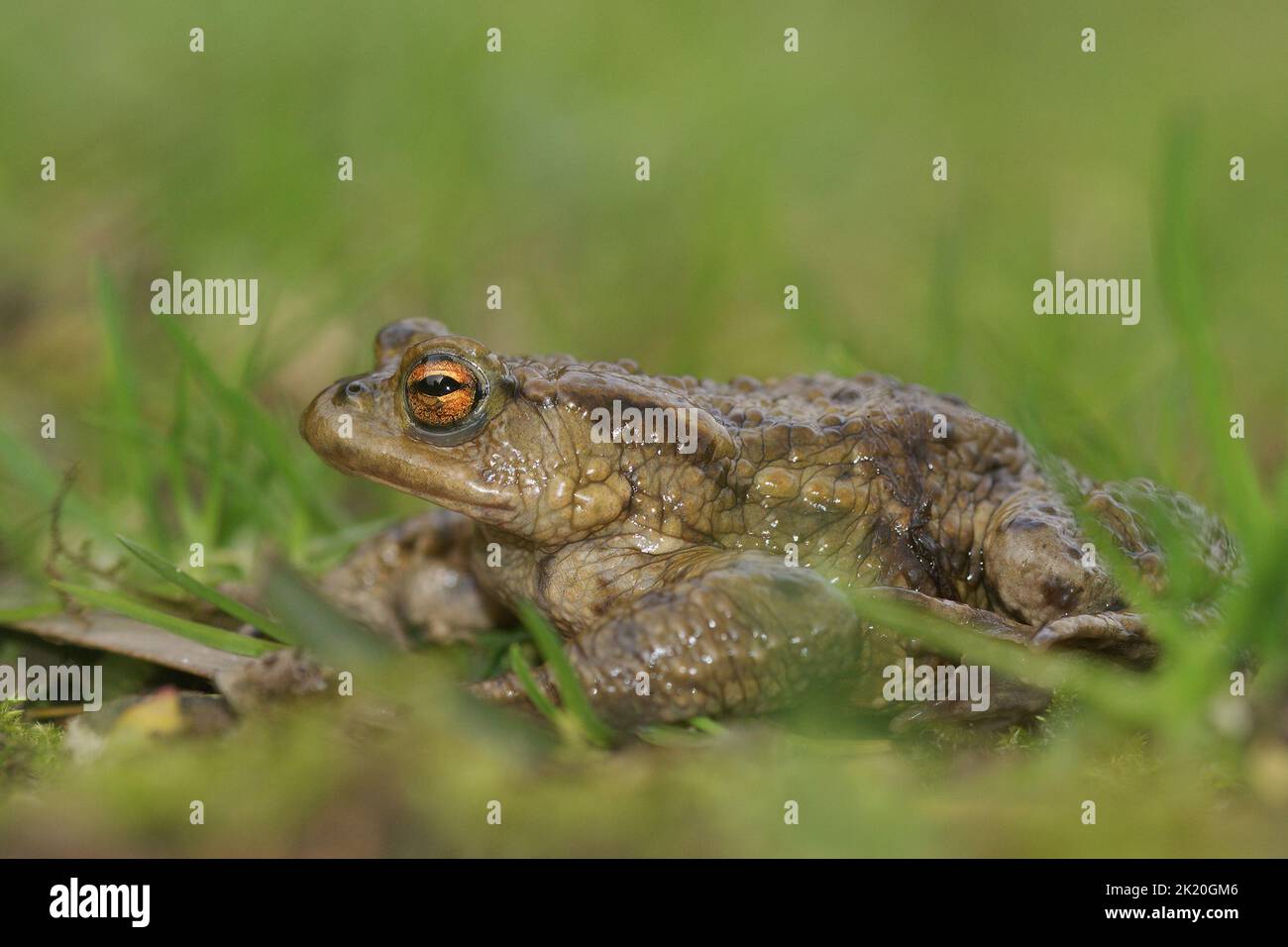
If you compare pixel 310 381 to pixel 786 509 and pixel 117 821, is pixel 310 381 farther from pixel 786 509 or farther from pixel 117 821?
pixel 117 821

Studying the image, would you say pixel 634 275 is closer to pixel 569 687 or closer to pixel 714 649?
pixel 714 649

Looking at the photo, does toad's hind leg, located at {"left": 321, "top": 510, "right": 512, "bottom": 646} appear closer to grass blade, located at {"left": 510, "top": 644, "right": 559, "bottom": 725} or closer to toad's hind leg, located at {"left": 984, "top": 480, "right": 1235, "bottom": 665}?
grass blade, located at {"left": 510, "top": 644, "right": 559, "bottom": 725}

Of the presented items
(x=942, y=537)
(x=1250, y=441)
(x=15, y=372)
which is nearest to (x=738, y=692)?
(x=942, y=537)
